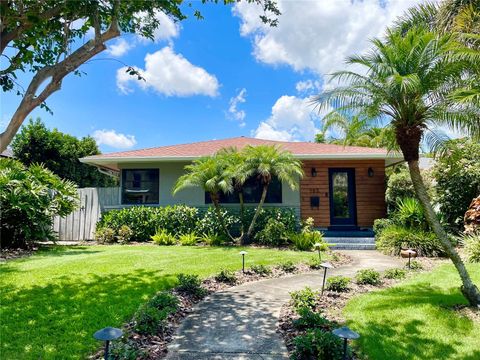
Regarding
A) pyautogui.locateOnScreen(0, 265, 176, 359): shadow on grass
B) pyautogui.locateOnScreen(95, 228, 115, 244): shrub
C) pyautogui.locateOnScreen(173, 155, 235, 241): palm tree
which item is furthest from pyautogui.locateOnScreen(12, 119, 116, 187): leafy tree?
pyautogui.locateOnScreen(0, 265, 176, 359): shadow on grass

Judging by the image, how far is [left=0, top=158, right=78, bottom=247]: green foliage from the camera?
9977 mm

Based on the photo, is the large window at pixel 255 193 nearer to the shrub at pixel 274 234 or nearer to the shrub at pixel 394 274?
the shrub at pixel 274 234

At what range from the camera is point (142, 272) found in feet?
24.1

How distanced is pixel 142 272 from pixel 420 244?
303 inches

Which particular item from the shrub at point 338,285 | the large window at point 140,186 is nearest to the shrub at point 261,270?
the shrub at point 338,285

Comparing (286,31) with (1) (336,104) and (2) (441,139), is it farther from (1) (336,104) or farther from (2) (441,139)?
(2) (441,139)

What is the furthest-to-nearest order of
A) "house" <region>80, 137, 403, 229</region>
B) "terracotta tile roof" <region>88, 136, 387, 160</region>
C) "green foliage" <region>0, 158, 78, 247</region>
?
"house" <region>80, 137, 403, 229</region> < "terracotta tile roof" <region>88, 136, 387, 160</region> < "green foliage" <region>0, 158, 78, 247</region>

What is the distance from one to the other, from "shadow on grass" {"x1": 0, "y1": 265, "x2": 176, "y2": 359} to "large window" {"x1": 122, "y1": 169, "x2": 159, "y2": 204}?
7898 millimetres

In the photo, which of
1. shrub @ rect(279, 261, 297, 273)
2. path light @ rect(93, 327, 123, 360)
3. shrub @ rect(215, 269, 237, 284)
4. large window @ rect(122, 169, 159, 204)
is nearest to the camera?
path light @ rect(93, 327, 123, 360)

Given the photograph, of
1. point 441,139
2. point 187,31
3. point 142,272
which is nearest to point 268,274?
point 142,272

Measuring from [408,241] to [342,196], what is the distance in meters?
4.43

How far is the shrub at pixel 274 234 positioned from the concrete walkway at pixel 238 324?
4.42m

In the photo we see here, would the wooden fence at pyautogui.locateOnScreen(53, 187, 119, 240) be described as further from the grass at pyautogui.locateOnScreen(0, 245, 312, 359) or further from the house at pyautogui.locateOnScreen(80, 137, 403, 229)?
the grass at pyautogui.locateOnScreen(0, 245, 312, 359)

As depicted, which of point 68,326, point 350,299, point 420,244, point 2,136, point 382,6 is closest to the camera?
point 2,136
